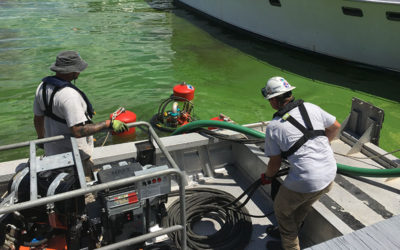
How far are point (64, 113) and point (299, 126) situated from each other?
8.33 feet

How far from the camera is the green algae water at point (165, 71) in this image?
962cm

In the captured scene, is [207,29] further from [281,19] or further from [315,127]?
[315,127]

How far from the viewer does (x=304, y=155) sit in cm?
305

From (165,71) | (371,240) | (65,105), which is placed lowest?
(165,71)

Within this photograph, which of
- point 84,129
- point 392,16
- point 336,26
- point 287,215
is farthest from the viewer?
point 336,26

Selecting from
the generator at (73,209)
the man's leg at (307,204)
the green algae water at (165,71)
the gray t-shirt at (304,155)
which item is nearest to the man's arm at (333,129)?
the gray t-shirt at (304,155)

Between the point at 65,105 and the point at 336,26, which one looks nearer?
the point at 65,105

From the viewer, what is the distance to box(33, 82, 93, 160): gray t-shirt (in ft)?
11.6

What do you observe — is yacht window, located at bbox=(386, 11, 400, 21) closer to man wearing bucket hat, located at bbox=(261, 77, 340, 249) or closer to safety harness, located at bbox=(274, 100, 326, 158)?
man wearing bucket hat, located at bbox=(261, 77, 340, 249)

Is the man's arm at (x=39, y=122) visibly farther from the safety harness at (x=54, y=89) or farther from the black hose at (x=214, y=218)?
the black hose at (x=214, y=218)

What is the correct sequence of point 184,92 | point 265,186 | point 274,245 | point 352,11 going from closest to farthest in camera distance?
point 274,245
point 265,186
point 184,92
point 352,11

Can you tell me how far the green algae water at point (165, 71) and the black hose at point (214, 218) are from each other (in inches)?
175

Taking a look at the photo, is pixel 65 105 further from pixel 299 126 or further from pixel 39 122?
pixel 299 126

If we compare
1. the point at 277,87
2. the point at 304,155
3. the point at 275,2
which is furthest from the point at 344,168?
the point at 275,2
